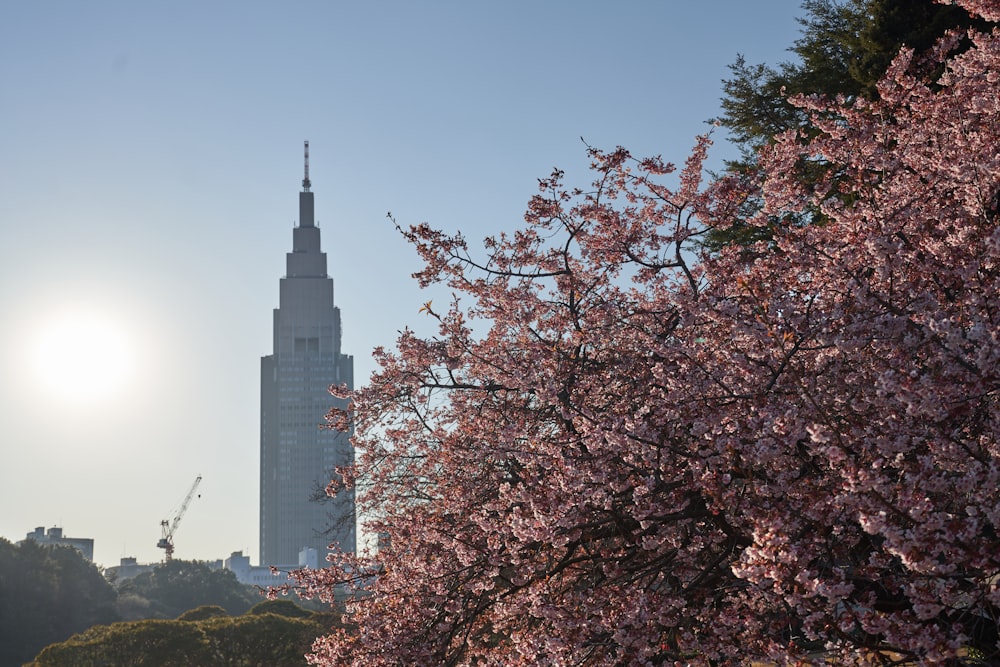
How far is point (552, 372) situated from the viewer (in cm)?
815

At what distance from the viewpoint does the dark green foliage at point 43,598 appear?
44094mm

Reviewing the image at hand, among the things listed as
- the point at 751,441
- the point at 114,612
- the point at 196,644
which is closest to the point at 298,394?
the point at 114,612

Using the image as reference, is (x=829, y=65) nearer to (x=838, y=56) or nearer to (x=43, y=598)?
(x=838, y=56)

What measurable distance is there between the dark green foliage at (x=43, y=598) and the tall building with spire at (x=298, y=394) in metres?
113

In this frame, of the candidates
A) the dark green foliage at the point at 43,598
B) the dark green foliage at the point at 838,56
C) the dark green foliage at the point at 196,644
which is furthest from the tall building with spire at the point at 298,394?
the dark green foliage at the point at 838,56

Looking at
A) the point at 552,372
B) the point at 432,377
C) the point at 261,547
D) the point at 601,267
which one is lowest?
the point at 552,372

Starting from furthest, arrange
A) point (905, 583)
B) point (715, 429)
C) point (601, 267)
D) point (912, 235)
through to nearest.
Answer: point (601, 267)
point (912, 235)
point (715, 429)
point (905, 583)

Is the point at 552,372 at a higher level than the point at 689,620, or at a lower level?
higher

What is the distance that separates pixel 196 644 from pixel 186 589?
45529 millimetres

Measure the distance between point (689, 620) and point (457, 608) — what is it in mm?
1810

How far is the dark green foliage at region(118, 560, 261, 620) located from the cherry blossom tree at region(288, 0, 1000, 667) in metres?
64.2

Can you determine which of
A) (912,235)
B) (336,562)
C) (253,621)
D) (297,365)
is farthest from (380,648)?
(297,365)

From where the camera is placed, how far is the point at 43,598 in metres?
48.4

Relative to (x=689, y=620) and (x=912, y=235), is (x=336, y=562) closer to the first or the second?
(x=689, y=620)
